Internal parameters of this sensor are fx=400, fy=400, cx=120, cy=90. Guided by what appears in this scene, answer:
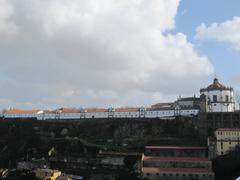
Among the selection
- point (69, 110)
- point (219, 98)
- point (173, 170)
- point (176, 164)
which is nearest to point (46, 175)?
point (173, 170)

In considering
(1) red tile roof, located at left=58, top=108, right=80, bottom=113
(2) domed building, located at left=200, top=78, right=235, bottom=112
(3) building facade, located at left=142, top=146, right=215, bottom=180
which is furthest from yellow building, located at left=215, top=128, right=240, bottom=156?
(1) red tile roof, located at left=58, top=108, right=80, bottom=113

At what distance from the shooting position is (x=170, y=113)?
336 ft

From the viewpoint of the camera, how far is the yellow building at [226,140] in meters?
77.2

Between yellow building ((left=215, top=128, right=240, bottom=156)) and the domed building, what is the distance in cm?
1851

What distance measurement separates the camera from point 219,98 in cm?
9912

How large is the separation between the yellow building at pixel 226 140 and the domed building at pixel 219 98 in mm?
18513

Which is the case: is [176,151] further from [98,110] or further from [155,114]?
[98,110]

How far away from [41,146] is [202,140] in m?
36.7

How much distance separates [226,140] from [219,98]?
75.5 feet

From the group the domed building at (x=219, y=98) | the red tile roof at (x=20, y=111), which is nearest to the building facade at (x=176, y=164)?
the domed building at (x=219, y=98)

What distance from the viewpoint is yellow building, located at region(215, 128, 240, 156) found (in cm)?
7719

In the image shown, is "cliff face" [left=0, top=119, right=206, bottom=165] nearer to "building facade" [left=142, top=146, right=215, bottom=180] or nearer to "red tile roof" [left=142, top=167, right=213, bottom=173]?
"building facade" [left=142, top=146, right=215, bottom=180]

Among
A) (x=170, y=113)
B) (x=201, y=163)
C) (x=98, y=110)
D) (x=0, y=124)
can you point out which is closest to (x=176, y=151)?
(x=201, y=163)

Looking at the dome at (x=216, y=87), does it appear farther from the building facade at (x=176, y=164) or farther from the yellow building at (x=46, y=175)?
the yellow building at (x=46, y=175)
